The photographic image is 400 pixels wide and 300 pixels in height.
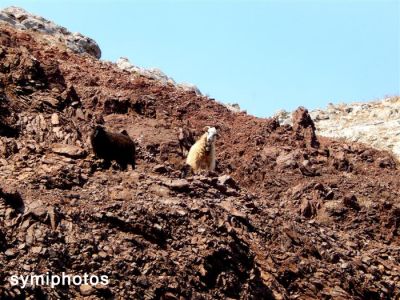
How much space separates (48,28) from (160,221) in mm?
19948

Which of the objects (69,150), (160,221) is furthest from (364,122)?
(160,221)

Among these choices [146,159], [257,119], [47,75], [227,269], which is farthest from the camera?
[257,119]

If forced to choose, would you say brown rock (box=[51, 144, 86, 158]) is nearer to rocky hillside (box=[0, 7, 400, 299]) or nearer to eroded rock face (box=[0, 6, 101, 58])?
rocky hillside (box=[0, 7, 400, 299])

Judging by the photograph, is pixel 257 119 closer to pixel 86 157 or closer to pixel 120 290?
pixel 86 157

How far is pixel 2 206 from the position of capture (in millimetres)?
10641

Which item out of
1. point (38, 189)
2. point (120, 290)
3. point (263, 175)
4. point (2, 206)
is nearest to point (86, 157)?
point (38, 189)

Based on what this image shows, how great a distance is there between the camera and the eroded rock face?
28.9m

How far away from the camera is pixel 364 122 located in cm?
3198

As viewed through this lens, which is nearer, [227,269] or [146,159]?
[227,269]

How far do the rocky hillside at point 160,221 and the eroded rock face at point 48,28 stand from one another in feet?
32.5

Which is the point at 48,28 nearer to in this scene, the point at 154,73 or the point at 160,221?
the point at 154,73

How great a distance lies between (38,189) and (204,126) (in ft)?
41.0

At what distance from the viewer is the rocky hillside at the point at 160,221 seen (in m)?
10.4

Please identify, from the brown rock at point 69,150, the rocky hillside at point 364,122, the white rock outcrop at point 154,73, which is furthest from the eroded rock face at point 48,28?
the brown rock at point 69,150
